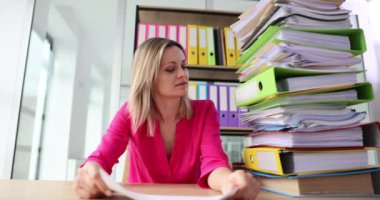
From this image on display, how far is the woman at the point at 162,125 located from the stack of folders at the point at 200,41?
72 cm

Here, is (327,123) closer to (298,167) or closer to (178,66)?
(298,167)

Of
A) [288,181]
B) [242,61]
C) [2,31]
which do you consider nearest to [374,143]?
[288,181]

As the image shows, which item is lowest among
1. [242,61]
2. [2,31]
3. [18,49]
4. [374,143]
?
[374,143]

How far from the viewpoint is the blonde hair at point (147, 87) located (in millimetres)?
980

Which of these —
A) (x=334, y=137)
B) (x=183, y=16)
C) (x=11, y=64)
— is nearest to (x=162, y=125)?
(x=334, y=137)

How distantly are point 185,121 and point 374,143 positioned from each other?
62 centimetres

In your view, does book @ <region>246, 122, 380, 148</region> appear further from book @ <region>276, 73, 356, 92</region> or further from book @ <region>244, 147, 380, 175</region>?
book @ <region>276, 73, 356, 92</region>

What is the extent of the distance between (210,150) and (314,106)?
358 mm

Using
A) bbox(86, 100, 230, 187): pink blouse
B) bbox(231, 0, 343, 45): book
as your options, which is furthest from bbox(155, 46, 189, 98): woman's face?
bbox(231, 0, 343, 45): book

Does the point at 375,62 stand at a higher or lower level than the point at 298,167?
higher

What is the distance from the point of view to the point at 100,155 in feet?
2.55

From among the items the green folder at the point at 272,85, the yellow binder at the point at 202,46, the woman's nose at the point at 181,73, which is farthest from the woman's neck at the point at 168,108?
Answer: the yellow binder at the point at 202,46

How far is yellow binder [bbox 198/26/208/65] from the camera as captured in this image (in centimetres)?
175

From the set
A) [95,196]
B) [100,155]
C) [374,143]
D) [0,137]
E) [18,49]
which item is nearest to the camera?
[95,196]
